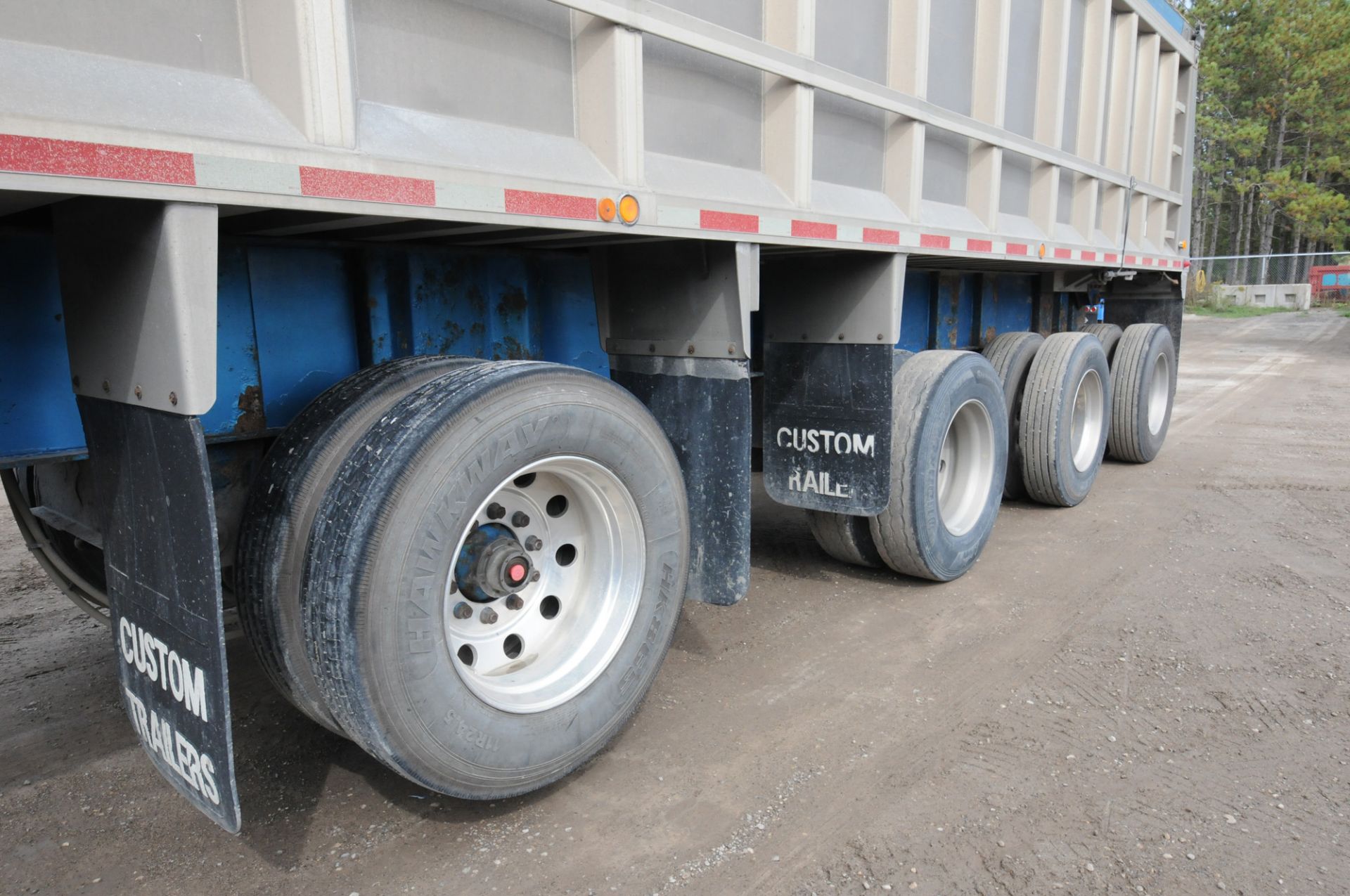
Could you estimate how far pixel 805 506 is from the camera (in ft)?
13.8

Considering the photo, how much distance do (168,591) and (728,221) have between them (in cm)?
188

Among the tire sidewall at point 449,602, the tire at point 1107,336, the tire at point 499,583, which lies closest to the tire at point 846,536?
the tire at point 499,583

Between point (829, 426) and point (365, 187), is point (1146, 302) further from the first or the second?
point (365, 187)

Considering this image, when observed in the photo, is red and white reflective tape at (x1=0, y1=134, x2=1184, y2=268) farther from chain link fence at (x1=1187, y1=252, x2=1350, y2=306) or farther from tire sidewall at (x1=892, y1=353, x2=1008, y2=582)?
chain link fence at (x1=1187, y1=252, x2=1350, y2=306)

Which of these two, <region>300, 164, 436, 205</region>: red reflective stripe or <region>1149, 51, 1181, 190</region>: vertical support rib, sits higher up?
<region>1149, 51, 1181, 190</region>: vertical support rib

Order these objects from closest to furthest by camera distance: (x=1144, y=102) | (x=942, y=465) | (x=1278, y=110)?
(x=942, y=465), (x=1144, y=102), (x=1278, y=110)

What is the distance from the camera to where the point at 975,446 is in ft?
15.8

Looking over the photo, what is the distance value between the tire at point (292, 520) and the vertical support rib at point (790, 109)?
5.01ft

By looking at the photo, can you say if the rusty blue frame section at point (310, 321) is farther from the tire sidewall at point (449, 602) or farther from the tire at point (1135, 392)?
the tire at point (1135, 392)

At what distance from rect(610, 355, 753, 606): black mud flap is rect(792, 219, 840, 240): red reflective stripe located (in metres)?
0.52

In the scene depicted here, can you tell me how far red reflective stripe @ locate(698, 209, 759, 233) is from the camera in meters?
2.86

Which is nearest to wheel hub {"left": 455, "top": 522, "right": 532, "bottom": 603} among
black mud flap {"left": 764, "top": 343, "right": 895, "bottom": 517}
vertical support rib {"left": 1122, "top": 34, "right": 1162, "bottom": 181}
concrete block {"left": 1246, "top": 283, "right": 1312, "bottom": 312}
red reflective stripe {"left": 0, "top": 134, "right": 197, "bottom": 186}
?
red reflective stripe {"left": 0, "top": 134, "right": 197, "bottom": 186}

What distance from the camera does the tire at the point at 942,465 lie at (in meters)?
4.16

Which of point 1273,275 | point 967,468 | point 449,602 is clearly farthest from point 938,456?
point 1273,275
